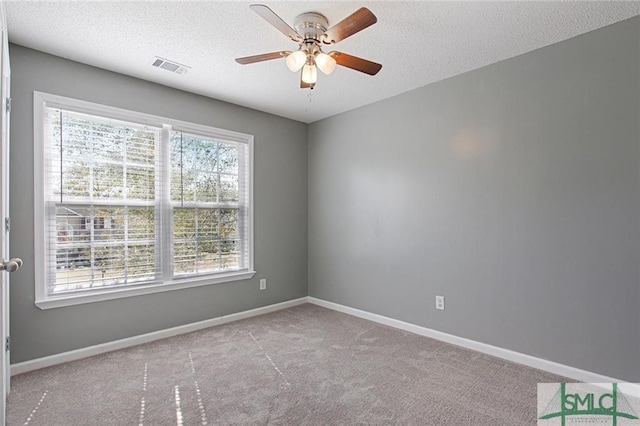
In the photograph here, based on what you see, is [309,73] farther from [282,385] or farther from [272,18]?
[282,385]

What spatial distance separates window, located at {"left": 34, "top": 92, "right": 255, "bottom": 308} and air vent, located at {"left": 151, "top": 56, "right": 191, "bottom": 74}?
0.53 metres

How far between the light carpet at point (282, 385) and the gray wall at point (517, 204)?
1.38 ft

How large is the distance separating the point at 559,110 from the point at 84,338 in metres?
4.16

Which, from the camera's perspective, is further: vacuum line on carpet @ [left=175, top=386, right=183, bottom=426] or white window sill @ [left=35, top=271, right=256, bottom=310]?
white window sill @ [left=35, top=271, right=256, bottom=310]

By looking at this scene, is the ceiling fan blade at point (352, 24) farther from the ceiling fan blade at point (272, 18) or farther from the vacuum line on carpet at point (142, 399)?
the vacuum line on carpet at point (142, 399)

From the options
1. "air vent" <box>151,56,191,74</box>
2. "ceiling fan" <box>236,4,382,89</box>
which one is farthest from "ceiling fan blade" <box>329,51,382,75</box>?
"air vent" <box>151,56,191,74</box>

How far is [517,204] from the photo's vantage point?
108 inches

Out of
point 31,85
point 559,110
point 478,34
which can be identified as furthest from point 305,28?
point 31,85

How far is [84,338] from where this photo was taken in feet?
9.31

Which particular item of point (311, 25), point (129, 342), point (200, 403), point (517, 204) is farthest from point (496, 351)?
point (129, 342)

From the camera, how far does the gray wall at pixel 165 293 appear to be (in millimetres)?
2568

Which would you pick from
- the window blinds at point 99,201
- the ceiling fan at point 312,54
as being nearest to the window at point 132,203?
the window blinds at point 99,201

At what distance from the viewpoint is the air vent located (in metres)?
Answer: 2.79

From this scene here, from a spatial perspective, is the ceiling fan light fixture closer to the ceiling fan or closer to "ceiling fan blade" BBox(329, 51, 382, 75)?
the ceiling fan
